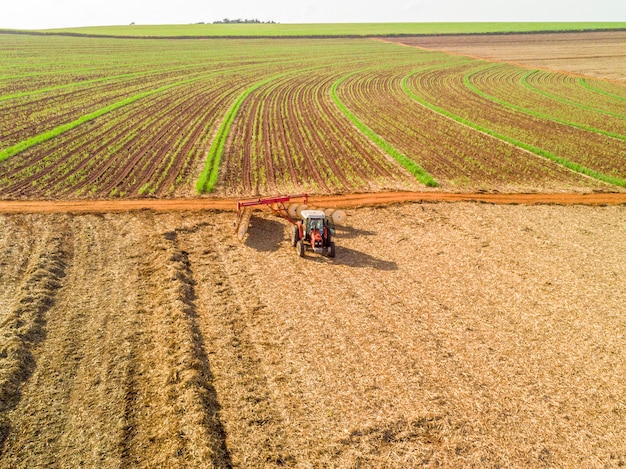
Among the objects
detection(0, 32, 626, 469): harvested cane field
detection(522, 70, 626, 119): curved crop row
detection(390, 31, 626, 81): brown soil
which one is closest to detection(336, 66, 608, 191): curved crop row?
detection(0, 32, 626, 469): harvested cane field

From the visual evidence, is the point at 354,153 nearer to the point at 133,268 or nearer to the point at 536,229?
the point at 536,229

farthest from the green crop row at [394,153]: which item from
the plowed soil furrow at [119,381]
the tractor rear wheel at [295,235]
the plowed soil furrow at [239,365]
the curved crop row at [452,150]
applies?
the plowed soil furrow at [119,381]

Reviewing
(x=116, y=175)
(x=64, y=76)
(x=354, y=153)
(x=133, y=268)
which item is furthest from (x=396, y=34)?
(x=133, y=268)

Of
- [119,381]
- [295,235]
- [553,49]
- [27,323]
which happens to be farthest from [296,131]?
[553,49]

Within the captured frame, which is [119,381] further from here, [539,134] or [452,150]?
[539,134]

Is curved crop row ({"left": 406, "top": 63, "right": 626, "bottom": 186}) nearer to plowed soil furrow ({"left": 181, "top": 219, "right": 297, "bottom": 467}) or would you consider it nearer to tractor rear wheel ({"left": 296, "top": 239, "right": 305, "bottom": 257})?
tractor rear wheel ({"left": 296, "top": 239, "right": 305, "bottom": 257})

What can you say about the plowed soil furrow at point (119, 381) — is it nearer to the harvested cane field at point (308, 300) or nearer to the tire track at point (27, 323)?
the harvested cane field at point (308, 300)
